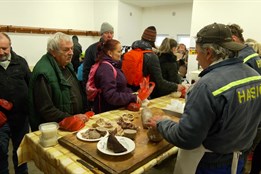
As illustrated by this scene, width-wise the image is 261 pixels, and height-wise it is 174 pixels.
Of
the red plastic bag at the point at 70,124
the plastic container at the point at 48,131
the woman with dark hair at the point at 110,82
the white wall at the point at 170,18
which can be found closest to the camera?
the plastic container at the point at 48,131

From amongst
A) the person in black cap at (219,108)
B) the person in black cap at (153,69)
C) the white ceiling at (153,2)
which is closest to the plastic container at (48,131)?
the person in black cap at (219,108)

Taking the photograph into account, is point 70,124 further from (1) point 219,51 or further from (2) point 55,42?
(1) point 219,51

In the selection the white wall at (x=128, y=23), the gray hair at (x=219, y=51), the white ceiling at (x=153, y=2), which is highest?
the white ceiling at (x=153, y=2)

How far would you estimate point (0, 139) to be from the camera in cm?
159

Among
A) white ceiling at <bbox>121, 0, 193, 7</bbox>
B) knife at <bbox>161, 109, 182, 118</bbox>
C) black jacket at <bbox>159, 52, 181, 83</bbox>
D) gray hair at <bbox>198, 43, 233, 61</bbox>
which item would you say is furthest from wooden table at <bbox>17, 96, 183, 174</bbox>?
white ceiling at <bbox>121, 0, 193, 7</bbox>

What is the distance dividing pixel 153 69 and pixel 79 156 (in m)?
1.25

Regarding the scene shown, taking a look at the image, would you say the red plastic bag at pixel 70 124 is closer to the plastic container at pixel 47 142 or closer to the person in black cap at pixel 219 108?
the plastic container at pixel 47 142

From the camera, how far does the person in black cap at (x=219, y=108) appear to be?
2.74 ft

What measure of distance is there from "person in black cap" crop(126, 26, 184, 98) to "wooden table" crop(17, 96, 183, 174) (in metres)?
0.95

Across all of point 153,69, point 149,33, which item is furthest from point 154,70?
point 149,33

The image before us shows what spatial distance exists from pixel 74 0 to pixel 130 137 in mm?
4837

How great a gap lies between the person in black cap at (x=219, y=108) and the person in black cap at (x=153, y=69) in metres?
1.09

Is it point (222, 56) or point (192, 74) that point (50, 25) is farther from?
point (222, 56)

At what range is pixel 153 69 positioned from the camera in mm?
2055
